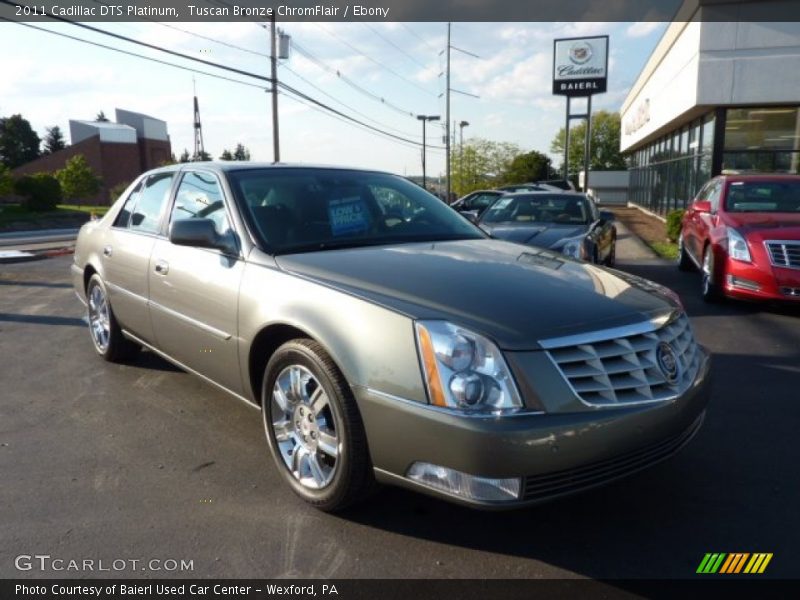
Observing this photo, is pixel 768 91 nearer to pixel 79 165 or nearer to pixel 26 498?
pixel 26 498

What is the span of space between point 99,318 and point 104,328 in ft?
0.48

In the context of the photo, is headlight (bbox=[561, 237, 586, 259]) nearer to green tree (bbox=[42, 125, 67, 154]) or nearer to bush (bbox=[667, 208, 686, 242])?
bush (bbox=[667, 208, 686, 242])

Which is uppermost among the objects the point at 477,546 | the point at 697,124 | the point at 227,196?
the point at 697,124

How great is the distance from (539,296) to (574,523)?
3.43 feet

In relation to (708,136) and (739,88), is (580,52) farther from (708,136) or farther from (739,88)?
(739,88)

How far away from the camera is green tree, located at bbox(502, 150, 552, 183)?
54406mm

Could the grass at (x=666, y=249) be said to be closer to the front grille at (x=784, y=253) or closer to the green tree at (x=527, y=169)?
the front grille at (x=784, y=253)

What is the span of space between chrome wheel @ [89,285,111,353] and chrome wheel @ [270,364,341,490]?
2668 mm

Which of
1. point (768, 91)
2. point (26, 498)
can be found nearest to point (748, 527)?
point (26, 498)

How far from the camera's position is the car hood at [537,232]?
7.24 metres

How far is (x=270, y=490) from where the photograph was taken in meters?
3.27

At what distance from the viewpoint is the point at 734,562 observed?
8.61ft

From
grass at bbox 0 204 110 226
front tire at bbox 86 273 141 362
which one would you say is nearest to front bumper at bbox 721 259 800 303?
front tire at bbox 86 273 141 362

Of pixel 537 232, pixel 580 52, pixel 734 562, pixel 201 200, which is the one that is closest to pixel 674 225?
pixel 537 232
